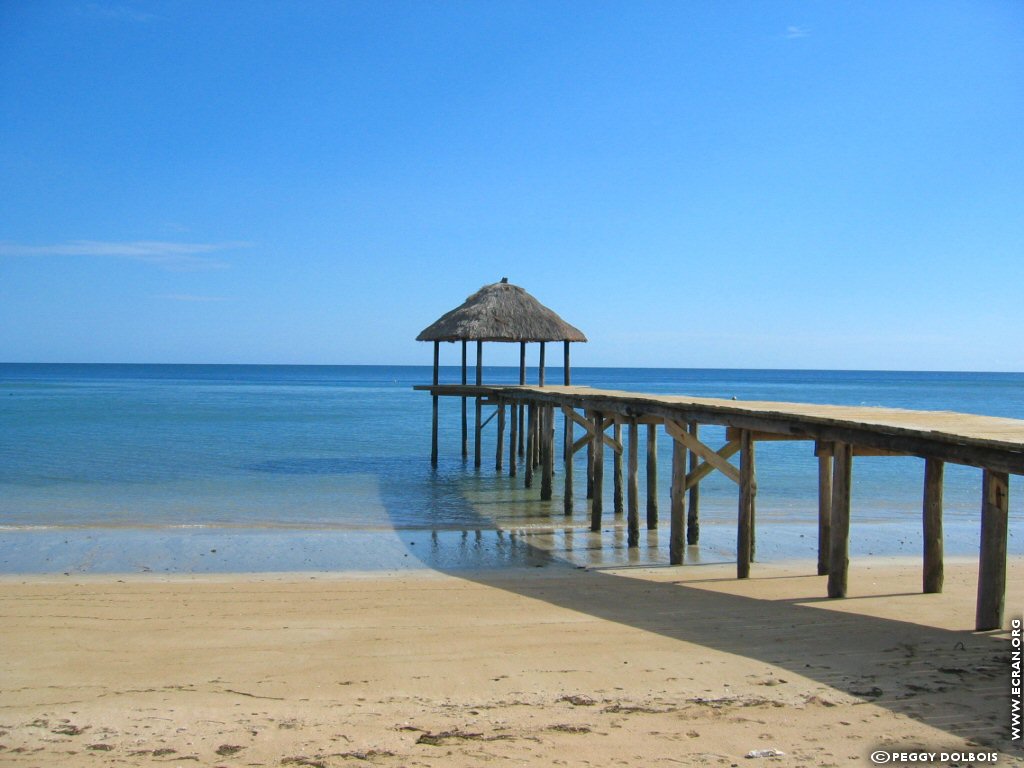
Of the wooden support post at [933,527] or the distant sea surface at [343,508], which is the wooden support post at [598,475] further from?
the wooden support post at [933,527]

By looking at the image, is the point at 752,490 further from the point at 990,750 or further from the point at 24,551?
the point at 24,551

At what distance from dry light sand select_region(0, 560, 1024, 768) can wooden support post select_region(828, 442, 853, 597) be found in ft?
0.66

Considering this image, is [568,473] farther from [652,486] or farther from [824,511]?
[824,511]

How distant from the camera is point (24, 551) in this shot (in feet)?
30.8

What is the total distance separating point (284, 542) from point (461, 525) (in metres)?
2.42

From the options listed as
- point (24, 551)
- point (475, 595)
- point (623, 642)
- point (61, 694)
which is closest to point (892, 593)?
point (623, 642)

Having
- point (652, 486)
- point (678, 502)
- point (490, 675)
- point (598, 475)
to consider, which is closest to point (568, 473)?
point (598, 475)

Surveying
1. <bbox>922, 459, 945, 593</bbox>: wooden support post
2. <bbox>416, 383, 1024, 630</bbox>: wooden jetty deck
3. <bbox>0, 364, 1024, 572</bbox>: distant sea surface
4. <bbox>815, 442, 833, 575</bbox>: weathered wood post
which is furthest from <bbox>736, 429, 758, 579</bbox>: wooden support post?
<bbox>922, 459, 945, 593</bbox>: wooden support post

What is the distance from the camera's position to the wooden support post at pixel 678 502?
883 centimetres

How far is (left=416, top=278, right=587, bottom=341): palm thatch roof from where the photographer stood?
18.0m

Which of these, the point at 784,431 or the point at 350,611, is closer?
the point at 350,611

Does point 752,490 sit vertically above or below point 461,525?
above

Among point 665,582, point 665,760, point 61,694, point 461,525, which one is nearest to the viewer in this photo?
point 665,760

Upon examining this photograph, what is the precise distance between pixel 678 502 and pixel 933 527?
247cm
